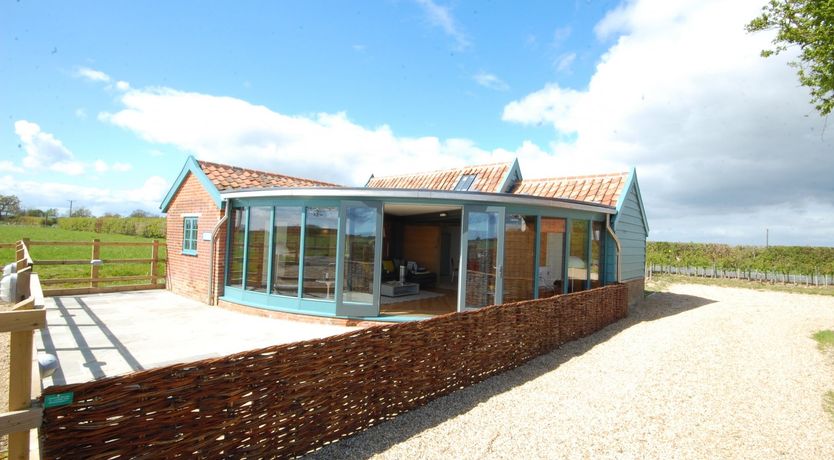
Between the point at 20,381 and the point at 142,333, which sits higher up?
the point at 20,381

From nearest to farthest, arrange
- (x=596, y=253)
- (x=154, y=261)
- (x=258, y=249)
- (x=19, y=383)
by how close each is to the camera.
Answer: (x=19, y=383)
(x=258, y=249)
(x=596, y=253)
(x=154, y=261)

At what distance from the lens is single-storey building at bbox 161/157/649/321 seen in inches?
350

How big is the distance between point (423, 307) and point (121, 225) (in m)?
49.2

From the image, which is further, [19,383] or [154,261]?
[154,261]

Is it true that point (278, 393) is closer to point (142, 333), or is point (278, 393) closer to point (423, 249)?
point (142, 333)

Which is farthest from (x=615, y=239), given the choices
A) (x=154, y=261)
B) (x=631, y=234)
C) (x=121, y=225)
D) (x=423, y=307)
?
(x=121, y=225)

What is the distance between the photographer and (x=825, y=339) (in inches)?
370

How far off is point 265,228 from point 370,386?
6600 millimetres

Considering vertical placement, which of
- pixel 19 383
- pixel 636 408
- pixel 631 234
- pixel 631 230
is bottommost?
pixel 636 408

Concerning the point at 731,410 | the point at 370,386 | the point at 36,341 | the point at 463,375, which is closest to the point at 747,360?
the point at 731,410

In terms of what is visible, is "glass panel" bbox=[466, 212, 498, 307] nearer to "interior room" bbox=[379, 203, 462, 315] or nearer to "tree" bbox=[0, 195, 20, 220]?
"interior room" bbox=[379, 203, 462, 315]

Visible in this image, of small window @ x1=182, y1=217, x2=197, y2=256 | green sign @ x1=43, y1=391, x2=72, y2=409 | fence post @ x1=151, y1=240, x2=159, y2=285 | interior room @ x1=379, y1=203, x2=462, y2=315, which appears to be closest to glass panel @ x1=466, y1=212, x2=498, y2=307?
interior room @ x1=379, y1=203, x2=462, y2=315

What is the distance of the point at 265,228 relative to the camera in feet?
32.6

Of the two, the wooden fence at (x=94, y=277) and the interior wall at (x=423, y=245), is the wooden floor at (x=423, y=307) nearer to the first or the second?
the interior wall at (x=423, y=245)
